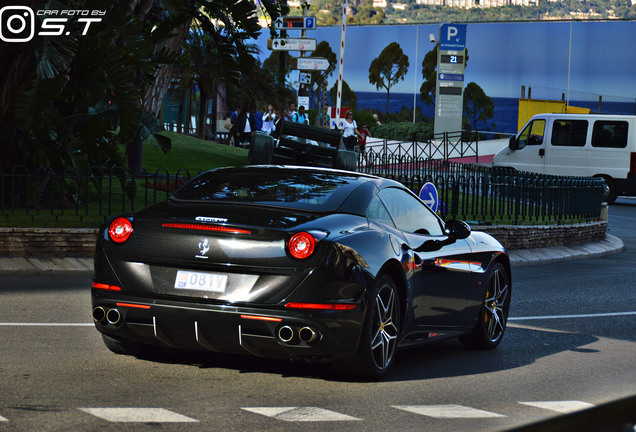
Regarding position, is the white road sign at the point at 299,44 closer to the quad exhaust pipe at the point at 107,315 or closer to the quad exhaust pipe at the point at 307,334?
the quad exhaust pipe at the point at 107,315

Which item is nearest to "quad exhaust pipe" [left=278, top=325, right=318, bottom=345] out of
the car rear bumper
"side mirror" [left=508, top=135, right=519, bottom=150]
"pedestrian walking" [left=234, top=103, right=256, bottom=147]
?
the car rear bumper

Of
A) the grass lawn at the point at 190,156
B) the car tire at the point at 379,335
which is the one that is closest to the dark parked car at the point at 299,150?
the grass lawn at the point at 190,156

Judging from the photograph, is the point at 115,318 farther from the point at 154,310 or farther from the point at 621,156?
the point at 621,156

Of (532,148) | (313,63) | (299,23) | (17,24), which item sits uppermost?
(299,23)

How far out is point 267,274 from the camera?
6250 millimetres

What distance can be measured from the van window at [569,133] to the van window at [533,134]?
37 cm

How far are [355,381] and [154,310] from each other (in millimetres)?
1371

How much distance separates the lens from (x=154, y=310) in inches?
250

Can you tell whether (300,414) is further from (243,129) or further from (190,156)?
(243,129)

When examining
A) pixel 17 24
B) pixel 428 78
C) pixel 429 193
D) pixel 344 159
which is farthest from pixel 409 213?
pixel 428 78

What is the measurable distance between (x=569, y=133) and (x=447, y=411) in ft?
86.6

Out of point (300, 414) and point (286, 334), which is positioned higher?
point (286, 334)

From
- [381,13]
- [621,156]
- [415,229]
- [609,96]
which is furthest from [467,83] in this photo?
[415,229]

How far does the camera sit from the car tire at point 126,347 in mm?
7090
